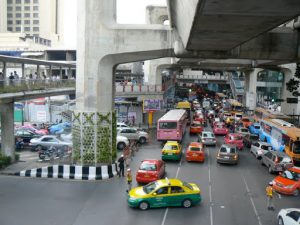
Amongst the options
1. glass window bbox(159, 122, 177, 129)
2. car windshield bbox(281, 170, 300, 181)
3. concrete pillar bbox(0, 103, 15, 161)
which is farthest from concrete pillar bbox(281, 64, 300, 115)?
concrete pillar bbox(0, 103, 15, 161)

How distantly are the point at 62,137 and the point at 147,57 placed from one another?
12.3 m

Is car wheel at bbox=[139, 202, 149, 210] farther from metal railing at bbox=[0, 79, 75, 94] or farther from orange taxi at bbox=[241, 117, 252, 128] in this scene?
orange taxi at bbox=[241, 117, 252, 128]

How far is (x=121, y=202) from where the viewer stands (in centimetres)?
1747

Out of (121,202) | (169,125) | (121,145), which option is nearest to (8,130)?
(121,145)

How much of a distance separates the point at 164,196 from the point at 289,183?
22.3ft

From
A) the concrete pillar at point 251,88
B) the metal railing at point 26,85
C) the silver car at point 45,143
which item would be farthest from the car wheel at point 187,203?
the concrete pillar at point 251,88

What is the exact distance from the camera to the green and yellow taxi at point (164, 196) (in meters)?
16.3

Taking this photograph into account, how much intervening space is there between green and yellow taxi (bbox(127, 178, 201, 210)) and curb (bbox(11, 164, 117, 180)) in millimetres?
5125

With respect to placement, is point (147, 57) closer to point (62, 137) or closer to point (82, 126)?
point (82, 126)

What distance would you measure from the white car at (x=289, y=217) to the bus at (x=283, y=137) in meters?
11.6

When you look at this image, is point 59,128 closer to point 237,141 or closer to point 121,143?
point 121,143

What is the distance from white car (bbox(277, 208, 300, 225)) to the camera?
1350 cm

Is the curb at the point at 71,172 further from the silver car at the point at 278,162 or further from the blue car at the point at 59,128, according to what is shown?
the blue car at the point at 59,128

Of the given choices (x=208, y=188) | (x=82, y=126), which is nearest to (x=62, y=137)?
(x=82, y=126)
